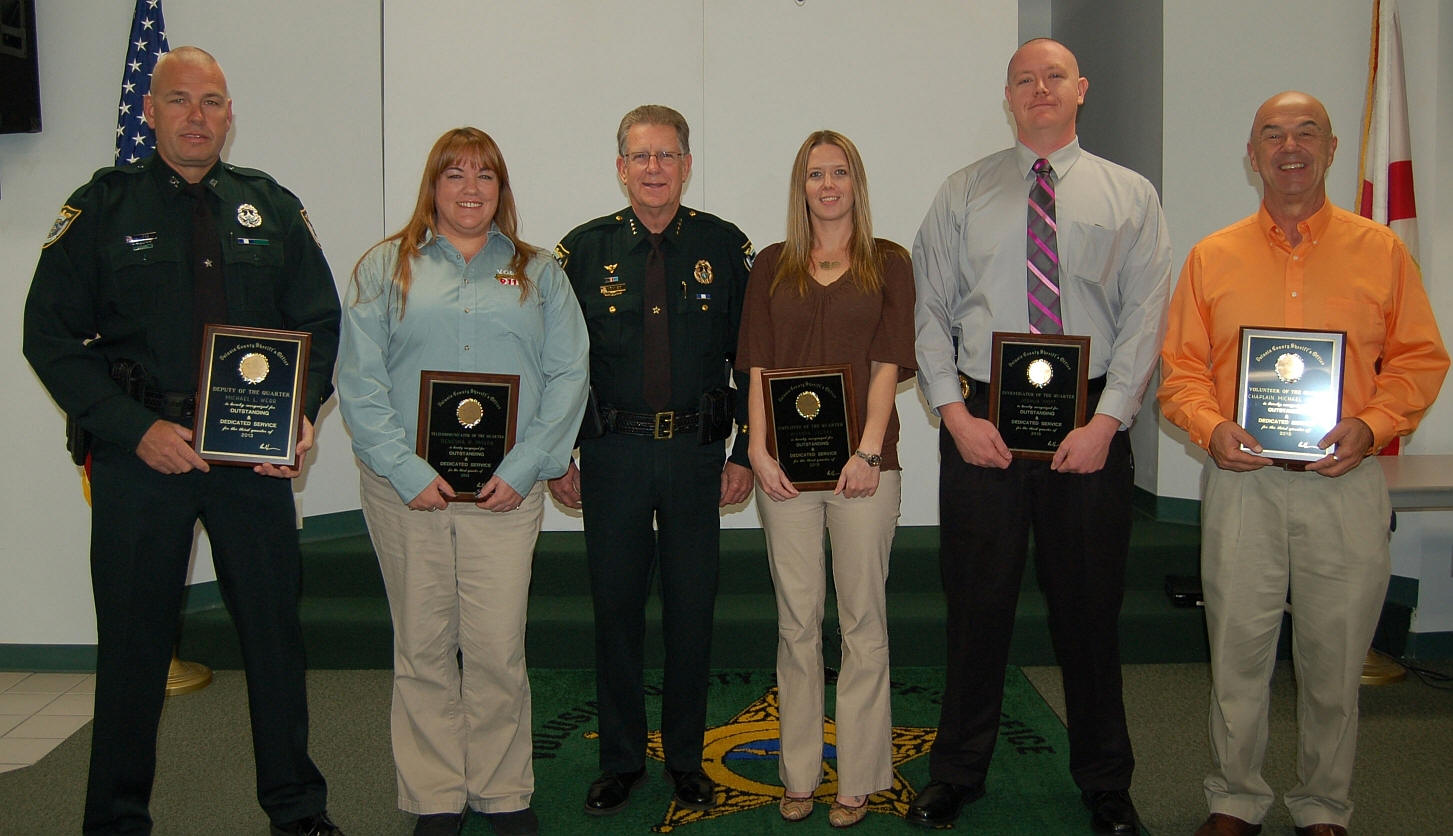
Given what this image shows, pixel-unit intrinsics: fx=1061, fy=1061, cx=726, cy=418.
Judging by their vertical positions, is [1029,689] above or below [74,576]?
below

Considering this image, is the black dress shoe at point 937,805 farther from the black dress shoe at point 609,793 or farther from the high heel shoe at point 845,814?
the black dress shoe at point 609,793

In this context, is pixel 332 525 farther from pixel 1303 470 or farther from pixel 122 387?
pixel 1303 470

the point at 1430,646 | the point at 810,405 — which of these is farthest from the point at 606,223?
the point at 1430,646

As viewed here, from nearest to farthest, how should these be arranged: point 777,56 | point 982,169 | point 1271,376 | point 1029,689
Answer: point 1271,376 < point 982,169 < point 1029,689 < point 777,56

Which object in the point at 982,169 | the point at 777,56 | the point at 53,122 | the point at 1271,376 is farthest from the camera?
the point at 777,56

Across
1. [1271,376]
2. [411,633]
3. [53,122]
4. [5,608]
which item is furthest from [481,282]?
[5,608]

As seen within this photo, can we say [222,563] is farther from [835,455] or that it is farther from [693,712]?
[835,455]

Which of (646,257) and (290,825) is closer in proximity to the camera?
(290,825)

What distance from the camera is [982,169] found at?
10.1 feet

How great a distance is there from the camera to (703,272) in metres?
3.12

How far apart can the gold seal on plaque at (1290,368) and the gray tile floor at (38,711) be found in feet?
13.0

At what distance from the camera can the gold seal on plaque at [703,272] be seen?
3104 mm

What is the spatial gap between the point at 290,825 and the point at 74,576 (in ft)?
8.25

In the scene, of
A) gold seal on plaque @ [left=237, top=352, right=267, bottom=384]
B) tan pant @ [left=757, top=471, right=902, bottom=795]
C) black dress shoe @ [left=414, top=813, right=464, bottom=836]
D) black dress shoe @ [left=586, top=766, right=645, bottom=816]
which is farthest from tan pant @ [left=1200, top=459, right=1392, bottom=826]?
gold seal on plaque @ [left=237, top=352, right=267, bottom=384]
